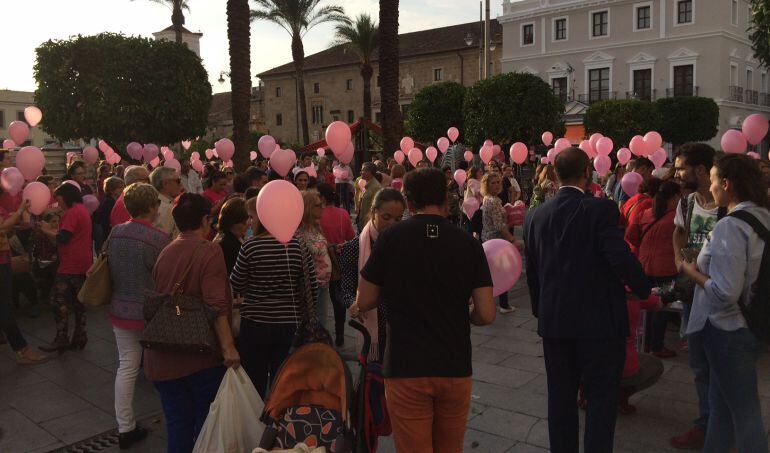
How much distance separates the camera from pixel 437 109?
30391mm

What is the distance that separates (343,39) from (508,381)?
40.3 meters

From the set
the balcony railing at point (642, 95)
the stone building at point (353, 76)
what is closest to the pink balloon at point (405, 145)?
the balcony railing at point (642, 95)

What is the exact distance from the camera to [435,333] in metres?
2.68

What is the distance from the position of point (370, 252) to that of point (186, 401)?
1.45 meters

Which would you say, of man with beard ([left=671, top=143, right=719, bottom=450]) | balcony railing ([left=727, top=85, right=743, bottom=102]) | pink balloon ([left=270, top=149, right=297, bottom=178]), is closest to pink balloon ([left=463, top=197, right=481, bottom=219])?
pink balloon ([left=270, top=149, right=297, bottom=178])

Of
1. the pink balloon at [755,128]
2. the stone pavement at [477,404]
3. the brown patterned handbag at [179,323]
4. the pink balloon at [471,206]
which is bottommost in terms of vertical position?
the stone pavement at [477,404]

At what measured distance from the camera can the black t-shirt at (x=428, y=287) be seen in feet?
8.68

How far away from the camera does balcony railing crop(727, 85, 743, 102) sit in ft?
130

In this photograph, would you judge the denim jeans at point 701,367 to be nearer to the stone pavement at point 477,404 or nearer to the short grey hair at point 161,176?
the stone pavement at point 477,404

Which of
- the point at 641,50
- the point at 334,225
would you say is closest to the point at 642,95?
the point at 641,50

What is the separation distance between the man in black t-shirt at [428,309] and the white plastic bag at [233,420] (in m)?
0.96

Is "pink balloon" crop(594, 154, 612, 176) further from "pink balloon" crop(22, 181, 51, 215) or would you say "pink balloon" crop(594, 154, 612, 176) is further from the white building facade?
the white building facade

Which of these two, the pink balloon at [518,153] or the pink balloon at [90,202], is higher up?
the pink balloon at [518,153]

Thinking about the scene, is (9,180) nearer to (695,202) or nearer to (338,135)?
(338,135)
